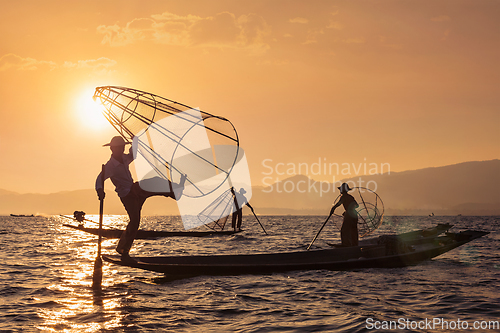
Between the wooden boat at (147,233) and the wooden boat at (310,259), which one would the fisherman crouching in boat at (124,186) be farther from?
the wooden boat at (147,233)

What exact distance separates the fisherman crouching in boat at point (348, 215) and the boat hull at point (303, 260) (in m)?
0.93

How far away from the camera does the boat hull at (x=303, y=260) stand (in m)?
10.6

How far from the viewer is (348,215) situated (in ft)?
46.3

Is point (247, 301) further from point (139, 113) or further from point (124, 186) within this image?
point (139, 113)

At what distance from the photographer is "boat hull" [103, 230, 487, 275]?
10.6m

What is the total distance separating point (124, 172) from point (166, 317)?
4105 millimetres

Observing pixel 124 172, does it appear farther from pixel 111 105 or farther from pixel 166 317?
pixel 111 105

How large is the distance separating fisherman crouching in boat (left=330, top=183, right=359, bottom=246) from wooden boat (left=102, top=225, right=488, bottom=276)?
37.5 inches

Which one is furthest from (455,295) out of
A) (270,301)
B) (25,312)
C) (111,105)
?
(111,105)

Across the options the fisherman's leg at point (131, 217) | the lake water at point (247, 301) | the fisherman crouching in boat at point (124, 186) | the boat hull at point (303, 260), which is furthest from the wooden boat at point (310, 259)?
the fisherman crouching in boat at point (124, 186)

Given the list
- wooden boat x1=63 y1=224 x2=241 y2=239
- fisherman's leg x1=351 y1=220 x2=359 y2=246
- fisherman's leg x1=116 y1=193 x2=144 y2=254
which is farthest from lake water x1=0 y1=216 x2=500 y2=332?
wooden boat x1=63 y1=224 x2=241 y2=239

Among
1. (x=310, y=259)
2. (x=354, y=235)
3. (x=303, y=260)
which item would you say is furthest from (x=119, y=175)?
(x=354, y=235)

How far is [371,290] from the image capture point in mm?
9555

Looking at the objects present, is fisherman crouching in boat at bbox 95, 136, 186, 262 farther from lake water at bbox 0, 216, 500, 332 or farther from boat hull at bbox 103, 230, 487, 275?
lake water at bbox 0, 216, 500, 332
